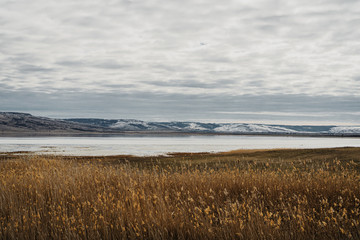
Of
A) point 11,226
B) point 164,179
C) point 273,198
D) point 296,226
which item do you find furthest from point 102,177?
point 296,226

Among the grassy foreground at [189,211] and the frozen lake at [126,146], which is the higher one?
the grassy foreground at [189,211]

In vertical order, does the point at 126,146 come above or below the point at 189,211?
below

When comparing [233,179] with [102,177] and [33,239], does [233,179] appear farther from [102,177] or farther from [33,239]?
[33,239]

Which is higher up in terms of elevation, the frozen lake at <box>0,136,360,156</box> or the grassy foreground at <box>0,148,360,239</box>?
the grassy foreground at <box>0,148,360,239</box>

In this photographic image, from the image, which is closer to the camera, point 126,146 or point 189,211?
point 189,211

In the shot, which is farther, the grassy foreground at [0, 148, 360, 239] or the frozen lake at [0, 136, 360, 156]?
the frozen lake at [0, 136, 360, 156]

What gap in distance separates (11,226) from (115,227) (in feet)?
6.54

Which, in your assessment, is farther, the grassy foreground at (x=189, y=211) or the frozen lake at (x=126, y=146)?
the frozen lake at (x=126, y=146)

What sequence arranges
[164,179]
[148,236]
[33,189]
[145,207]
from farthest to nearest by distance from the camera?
[164,179] < [33,189] < [145,207] < [148,236]

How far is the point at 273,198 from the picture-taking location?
8.02 meters

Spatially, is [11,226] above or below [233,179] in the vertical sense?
below

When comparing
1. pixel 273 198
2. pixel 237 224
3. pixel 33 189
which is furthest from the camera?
pixel 33 189

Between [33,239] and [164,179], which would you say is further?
[164,179]

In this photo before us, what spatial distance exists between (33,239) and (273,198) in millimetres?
5413
